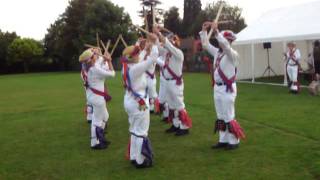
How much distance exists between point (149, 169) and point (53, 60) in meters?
52.7

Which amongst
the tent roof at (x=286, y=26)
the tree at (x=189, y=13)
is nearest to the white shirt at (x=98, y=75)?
the tent roof at (x=286, y=26)

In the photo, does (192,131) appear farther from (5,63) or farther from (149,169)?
(5,63)

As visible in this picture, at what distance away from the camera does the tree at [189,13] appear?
55.3 m

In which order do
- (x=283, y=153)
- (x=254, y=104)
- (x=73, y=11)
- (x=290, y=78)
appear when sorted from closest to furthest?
(x=283, y=153)
(x=254, y=104)
(x=290, y=78)
(x=73, y=11)

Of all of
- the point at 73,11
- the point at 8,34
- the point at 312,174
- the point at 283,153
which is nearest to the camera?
the point at 312,174

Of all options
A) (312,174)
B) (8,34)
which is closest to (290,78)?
(312,174)

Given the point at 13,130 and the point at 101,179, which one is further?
the point at 13,130

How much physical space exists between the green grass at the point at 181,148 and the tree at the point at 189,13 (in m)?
42.6

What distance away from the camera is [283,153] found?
7.33 meters

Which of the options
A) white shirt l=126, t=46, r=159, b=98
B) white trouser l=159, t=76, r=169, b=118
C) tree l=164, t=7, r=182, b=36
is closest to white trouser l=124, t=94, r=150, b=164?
white shirt l=126, t=46, r=159, b=98

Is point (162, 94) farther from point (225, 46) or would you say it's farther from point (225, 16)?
point (225, 16)

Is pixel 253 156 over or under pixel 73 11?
under

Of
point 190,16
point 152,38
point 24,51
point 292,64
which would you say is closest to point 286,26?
point 292,64

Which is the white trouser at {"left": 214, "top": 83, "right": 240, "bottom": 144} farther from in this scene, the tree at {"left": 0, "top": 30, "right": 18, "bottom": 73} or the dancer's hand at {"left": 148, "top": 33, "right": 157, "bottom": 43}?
the tree at {"left": 0, "top": 30, "right": 18, "bottom": 73}
